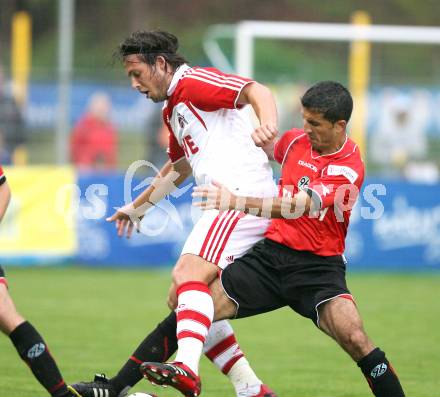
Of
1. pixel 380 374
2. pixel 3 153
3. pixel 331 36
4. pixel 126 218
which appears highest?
→ pixel 331 36

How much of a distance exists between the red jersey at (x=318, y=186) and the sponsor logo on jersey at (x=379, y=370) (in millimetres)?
704

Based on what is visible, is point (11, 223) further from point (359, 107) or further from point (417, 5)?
point (417, 5)

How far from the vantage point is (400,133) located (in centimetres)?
1516

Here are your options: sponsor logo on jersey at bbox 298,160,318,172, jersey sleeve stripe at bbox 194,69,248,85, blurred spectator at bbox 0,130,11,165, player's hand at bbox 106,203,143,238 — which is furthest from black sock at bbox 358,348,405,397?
blurred spectator at bbox 0,130,11,165

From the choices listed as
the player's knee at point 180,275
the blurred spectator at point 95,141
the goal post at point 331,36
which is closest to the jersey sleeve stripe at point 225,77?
the player's knee at point 180,275

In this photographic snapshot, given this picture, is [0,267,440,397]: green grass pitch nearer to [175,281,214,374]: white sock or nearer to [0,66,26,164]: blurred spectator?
[175,281,214,374]: white sock

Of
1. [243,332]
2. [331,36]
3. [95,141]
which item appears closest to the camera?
[243,332]

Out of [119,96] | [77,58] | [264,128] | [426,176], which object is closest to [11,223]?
[119,96]

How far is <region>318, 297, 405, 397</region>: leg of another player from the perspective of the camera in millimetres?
5551

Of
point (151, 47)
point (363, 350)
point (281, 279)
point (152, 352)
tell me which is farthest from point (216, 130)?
point (363, 350)

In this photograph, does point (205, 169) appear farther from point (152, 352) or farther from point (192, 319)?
point (152, 352)

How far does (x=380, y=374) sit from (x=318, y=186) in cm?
108

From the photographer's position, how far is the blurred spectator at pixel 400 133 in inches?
588

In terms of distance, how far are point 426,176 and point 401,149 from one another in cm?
56
